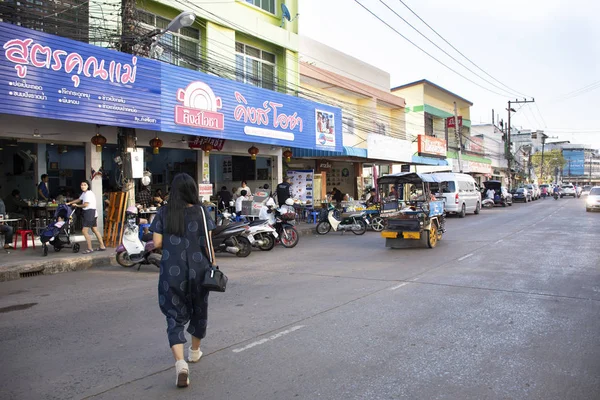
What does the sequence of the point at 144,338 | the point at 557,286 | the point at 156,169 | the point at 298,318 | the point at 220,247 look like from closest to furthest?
the point at 144,338 → the point at 298,318 → the point at 557,286 → the point at 220,247 → the point at 156,169

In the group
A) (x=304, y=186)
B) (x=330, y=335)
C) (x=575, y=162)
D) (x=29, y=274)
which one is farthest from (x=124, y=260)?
(x=575, y=162)

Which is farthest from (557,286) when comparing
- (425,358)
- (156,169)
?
(156,169)

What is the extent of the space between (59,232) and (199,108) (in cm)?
588

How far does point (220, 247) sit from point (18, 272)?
170 inches

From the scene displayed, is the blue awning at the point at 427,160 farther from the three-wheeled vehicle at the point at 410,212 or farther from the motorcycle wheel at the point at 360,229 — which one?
the three-wheeled vehicle at the point at 410,212

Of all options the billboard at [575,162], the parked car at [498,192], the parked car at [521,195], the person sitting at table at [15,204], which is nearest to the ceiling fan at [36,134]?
the person sitting at table at [15,204]

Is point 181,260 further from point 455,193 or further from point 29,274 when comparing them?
point 455,193

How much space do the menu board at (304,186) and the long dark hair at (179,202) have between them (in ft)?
58.1

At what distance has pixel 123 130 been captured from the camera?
1277 centimetres

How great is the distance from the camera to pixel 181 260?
400 cm

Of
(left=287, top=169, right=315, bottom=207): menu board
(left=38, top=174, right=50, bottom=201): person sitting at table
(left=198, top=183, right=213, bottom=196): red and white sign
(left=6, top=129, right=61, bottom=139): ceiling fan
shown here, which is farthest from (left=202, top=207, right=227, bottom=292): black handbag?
(left=287, top=169, right=315, bottom=207): menu board

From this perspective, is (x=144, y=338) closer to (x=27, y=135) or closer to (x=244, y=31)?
(x=27, y=135)

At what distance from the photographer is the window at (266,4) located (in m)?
19.2

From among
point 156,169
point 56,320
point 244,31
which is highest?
point 244,31
